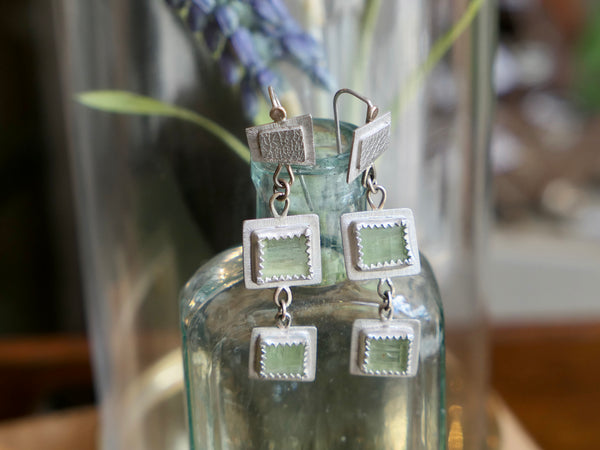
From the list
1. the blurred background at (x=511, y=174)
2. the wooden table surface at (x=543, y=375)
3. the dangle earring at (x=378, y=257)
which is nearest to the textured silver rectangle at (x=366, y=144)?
the dangle earring at (x=378, y=257)

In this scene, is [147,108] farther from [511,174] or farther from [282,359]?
[511,174]

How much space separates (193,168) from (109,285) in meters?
0.10

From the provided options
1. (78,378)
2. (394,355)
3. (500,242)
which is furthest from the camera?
(500,242)

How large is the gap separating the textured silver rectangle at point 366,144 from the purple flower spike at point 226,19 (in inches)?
3.3

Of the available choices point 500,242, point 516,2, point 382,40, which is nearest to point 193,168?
point 382,40

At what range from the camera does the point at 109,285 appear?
0.36 metres

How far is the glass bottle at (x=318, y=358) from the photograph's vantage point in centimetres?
22

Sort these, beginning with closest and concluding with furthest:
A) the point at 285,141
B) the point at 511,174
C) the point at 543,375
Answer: the point at 285,141 < the point at 543,375 < the point at 511,174

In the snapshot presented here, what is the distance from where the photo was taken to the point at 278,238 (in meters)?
0.20

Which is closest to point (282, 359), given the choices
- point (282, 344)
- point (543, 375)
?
point (282, 344)

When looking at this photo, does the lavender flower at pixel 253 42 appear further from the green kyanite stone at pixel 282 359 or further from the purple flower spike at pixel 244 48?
the green kyanite stone at pixel 282 359

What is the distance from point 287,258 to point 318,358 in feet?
0.13

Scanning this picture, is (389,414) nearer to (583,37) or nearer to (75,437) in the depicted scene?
(75,437)

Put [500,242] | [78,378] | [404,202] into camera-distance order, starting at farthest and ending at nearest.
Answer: [500,242] → [78,378] → [404,202]
